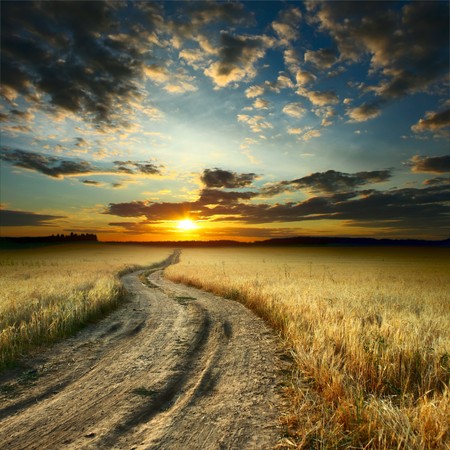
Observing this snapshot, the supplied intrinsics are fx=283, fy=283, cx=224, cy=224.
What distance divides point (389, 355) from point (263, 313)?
6438 millimetres

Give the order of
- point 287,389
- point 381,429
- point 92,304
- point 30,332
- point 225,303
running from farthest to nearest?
point 225,303
point 92,304
point 30,332
point 287,389
point 381,429

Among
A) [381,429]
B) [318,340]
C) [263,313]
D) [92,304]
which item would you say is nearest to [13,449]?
[381,429]

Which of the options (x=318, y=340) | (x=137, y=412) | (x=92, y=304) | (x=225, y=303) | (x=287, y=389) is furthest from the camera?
(x=225, y=303)

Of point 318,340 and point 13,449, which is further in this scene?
point 318,340

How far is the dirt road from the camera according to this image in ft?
13.9

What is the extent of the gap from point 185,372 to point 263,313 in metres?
6.26

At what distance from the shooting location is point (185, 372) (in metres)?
6.56

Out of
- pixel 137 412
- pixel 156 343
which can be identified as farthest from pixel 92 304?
pixel 137 412

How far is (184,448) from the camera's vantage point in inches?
157

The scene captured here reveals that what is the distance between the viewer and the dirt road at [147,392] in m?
4.24

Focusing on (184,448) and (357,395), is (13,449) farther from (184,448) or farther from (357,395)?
(357,395)

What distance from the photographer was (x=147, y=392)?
5.58 meters

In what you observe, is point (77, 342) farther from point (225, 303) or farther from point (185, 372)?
point (225, 303)

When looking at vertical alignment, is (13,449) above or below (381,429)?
below
